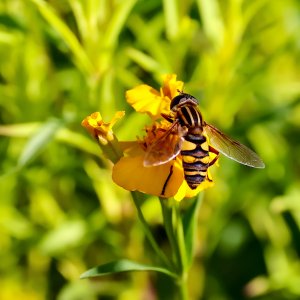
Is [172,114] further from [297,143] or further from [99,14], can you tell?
[297,143]

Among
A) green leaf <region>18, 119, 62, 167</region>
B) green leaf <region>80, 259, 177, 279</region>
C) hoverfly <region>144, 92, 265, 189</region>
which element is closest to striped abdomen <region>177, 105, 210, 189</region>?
hoverfly <region>144, 92, 265, 189</region>

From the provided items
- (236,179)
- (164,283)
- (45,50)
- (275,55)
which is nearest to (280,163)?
(236,179)

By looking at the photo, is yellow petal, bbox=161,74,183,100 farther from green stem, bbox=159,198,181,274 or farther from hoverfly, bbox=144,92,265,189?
green stem, bbox=159,198,181,274

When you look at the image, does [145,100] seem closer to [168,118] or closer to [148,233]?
[168,118]

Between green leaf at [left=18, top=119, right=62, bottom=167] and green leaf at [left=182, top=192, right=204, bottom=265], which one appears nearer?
green leaf at [left=182, top=192, right=204, bottom=265]

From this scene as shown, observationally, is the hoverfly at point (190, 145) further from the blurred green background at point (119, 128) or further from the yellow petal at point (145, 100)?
the blurred green background at point (119, 128)

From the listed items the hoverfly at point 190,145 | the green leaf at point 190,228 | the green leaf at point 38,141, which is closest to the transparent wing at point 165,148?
the hoverfly at point 190,145
